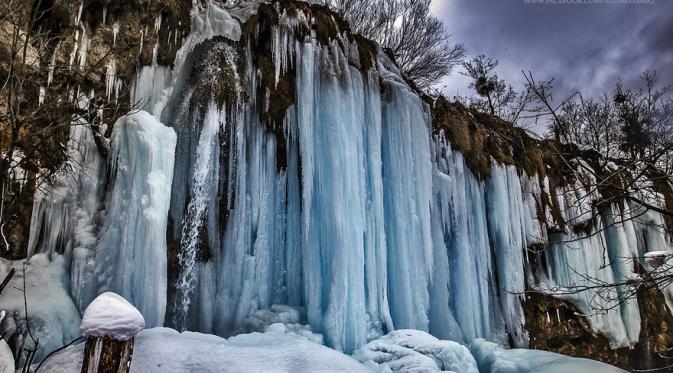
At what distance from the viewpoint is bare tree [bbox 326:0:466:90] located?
1402 cm

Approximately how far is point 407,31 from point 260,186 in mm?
10189

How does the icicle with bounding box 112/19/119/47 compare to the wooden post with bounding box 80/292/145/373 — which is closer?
the wooden post with bounding box 80/292/145/373

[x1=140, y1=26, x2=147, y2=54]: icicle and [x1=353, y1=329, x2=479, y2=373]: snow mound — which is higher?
[x1=140, y1=26, x2=147, y2=54]: icicle

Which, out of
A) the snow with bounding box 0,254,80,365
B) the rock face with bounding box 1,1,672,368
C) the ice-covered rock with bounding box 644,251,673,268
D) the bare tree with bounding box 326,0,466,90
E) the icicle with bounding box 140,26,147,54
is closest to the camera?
the ice-covered rock with bounding box 644,251,673,268

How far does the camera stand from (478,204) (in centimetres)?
749

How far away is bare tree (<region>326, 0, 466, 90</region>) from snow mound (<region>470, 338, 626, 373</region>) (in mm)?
9545

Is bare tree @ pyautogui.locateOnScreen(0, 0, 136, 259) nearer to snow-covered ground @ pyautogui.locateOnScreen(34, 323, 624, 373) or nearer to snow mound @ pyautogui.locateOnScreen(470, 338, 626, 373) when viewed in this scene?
snow-covered ground @ pyautogui.locateOnScreen(34, 323, 624, 373)

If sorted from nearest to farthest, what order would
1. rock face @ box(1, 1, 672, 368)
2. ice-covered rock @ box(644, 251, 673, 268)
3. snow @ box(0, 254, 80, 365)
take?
ice-covered rock @ box(644, 251, 673, 268) < snow @ box(0, 254, 80, 365) < rock face @ box(1, 1, 672, 368)

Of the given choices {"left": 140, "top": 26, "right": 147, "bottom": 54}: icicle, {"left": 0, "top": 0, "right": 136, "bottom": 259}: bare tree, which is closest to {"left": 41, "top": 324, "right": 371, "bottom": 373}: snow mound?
{"left": 0, "top": 0, "right": 136, "bottom": 259}: bare tree

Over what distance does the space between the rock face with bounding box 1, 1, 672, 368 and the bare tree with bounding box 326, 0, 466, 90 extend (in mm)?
7310

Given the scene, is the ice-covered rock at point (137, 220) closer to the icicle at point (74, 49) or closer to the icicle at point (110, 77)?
the icicle at point (110, 77)

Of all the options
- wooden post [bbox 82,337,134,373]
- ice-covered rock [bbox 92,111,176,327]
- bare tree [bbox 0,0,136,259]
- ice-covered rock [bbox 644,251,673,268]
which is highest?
bare tree [bbox 0,0,136,259]

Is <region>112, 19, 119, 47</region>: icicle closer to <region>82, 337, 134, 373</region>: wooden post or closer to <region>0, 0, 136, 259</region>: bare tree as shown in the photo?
<region>0, 0, 136, 259</region>: bare tree

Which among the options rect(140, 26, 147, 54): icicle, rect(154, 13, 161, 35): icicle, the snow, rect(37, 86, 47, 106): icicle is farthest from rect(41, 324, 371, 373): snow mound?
rect(154, 13, 161, 35): icicle
